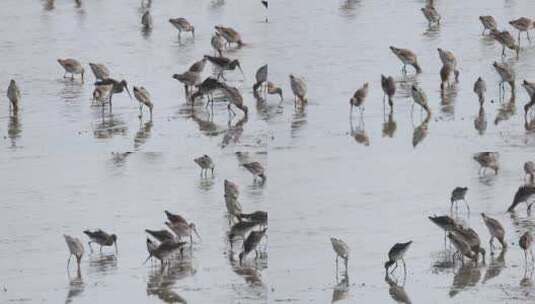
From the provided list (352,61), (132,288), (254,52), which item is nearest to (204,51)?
(254,52)

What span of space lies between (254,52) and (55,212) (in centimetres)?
409

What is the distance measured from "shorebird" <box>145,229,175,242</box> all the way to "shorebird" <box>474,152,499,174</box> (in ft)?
9.12

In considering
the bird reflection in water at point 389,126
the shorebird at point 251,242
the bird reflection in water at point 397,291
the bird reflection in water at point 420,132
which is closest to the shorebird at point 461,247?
the bird reflection in water at point 397,291

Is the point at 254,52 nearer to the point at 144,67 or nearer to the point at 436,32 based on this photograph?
the point at 144,67

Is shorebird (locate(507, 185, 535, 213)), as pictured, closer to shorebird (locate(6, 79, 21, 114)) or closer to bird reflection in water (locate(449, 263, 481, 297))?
bird reflection in water (locate(449, 263, 481, 297))

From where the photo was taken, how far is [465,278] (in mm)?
11305

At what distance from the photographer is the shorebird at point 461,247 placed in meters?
11.4

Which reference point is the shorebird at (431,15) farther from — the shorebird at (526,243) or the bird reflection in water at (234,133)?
the shorebird at (526,243)

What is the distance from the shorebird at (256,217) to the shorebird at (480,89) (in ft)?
8.45

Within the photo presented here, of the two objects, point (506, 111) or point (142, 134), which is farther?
point (506, 111)

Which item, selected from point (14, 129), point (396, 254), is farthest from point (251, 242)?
point (14, 129)

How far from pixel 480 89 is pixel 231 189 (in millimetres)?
2596

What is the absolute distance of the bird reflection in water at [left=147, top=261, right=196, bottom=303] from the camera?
11.1 metres

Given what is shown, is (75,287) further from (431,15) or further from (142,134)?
(431,15)
